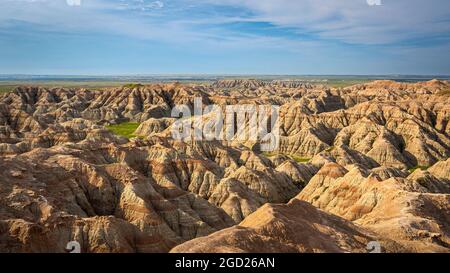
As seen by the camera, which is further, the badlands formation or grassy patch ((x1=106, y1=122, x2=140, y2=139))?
grassy patch ((x1=106, y1=122, x2=140, y2=139))

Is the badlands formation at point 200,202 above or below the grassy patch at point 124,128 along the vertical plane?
above

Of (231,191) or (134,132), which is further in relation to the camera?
(134,132)

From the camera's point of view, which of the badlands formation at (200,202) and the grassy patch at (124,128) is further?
the grassy patch at (124,128)

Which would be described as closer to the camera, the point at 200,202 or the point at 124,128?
the point at 200,202

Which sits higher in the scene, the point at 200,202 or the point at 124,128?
the point at 200,202

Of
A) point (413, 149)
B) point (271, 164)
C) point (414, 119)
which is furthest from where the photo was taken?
point (414, 119)

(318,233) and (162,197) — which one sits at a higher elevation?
(318,233)

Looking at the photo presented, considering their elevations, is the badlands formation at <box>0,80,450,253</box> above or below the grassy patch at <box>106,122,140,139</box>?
above
